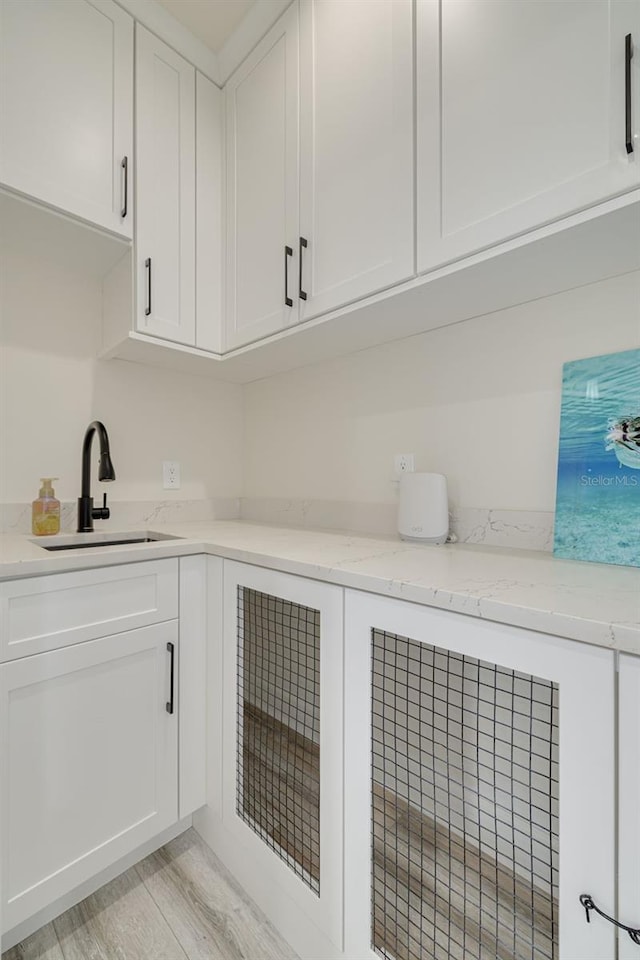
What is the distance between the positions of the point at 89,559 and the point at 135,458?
811 millimetres

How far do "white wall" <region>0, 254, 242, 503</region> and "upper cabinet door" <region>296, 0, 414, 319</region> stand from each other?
0.87 m

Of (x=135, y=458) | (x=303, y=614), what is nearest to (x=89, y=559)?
(x=303, y=614)

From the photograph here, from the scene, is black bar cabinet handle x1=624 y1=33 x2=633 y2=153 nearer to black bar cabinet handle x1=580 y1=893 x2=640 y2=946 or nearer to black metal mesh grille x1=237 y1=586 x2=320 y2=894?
black metal mesh grille x1=237 y1=586 x2=320 y2=894

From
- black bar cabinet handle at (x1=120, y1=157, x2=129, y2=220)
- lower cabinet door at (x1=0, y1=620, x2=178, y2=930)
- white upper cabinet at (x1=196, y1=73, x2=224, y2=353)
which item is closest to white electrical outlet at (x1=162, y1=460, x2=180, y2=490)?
white upper cabinet at (x1=196, y1=73, x2=224, y2=353)

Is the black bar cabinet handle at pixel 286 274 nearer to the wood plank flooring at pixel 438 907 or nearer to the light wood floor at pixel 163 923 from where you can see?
the wood plank flooring at pixel 438 907

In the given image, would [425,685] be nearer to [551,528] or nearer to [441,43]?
[551,528]

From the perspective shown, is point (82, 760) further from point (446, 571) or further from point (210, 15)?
point (210, 15)

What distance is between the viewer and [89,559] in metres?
1.10

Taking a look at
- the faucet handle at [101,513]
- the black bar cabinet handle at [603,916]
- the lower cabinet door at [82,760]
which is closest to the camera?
the black bar cabinet handle at [603,916]

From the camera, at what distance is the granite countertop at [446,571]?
64 cm

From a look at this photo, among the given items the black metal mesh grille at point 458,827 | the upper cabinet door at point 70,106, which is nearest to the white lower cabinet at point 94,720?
the black metal mesh grille at point 458,827

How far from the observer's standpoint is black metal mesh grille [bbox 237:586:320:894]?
104 centimetres

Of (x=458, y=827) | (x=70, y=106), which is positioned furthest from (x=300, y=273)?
(x=458, y=827)

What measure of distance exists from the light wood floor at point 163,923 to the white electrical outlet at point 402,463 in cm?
130
